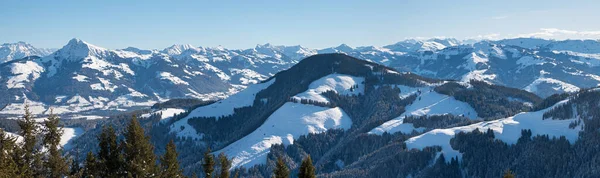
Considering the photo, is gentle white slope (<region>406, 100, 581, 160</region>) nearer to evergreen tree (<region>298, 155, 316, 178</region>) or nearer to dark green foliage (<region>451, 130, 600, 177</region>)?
dark green foliage (<region>451, 130, 600, 177</region>)

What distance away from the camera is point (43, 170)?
160 feet

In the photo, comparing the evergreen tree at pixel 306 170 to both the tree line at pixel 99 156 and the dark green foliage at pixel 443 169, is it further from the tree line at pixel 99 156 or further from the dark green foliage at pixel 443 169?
the dark green foliage at pixel 443 169

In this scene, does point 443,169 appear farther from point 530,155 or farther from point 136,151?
point 136,151

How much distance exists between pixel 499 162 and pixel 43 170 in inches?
6177

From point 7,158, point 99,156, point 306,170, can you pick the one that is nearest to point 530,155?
point 306,170

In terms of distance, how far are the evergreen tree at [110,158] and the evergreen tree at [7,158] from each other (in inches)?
303

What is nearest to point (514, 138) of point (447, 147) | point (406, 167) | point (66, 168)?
point (447, 147)

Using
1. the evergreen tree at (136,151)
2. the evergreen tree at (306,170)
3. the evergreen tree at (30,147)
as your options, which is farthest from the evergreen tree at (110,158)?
the evergreen tree at (306,170)

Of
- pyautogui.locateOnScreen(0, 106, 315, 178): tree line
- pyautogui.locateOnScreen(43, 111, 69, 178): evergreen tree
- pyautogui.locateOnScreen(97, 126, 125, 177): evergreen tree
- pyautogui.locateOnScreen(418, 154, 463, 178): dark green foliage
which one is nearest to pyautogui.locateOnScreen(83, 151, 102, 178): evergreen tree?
pyautogui.locateOnScreen(0, 106, 315, 178): tree line

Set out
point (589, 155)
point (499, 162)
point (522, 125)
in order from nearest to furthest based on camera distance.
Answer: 1. point (589, 155)
2. point (499, 162)
3. point (522, 125)

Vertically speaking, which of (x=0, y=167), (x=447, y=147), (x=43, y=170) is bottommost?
(x=447, y=147)

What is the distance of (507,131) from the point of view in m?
186

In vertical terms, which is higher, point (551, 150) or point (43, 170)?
point (43, 170)

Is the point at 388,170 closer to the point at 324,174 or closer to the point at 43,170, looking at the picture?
the point at 324,174
